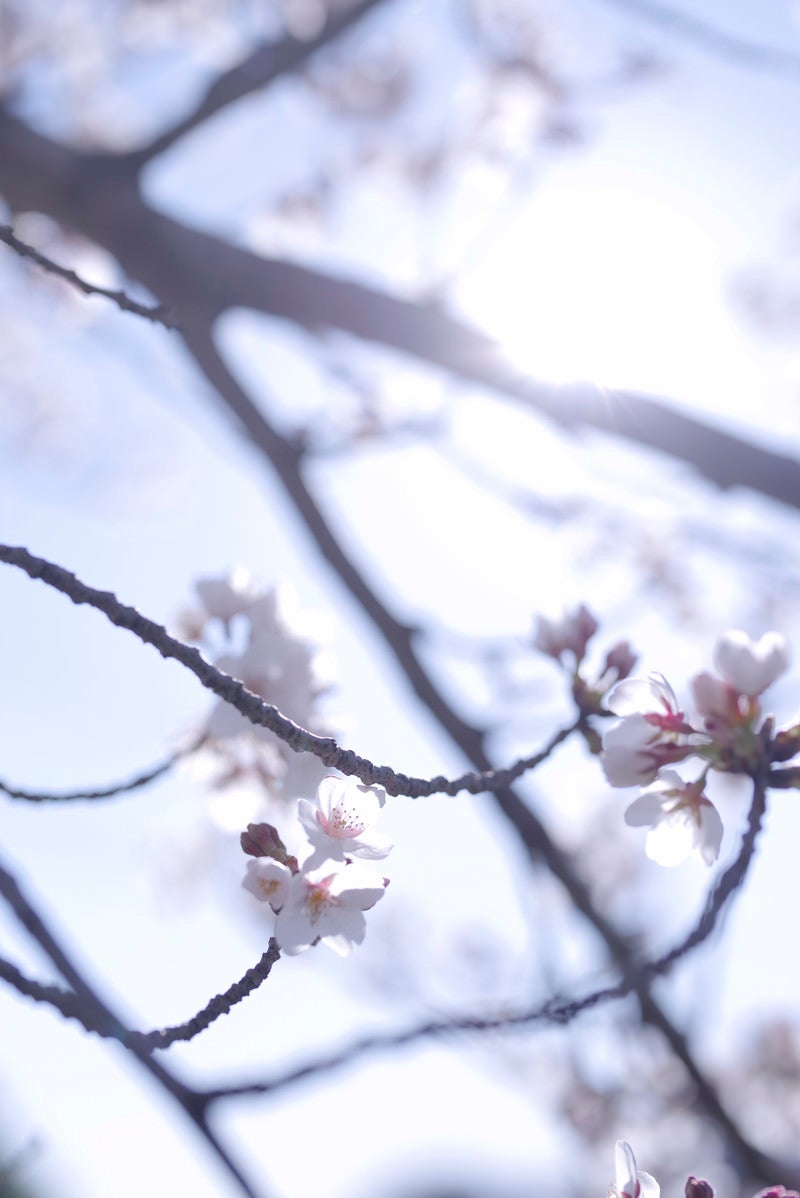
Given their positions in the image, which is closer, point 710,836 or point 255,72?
point 710,836

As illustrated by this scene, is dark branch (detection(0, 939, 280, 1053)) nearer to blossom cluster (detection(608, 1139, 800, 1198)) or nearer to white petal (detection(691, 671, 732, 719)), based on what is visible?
blossom cluster (detection(608, 1139, 800, 1198))

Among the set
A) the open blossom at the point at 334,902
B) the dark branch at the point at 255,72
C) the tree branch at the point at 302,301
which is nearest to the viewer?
the open blossom at the point at 334,902

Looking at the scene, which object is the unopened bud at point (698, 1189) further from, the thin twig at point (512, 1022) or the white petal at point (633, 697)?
the white petal at point (633, 697)


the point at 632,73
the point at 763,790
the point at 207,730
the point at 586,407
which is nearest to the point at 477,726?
the point at 586,407

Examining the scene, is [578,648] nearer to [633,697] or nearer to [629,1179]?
[633,697]

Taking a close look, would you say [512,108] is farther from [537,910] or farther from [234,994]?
[234,994]

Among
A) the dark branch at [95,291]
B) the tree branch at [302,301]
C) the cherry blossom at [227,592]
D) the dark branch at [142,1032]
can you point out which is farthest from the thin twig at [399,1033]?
the tree branch at [302,301]

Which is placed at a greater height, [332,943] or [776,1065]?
[332,943]

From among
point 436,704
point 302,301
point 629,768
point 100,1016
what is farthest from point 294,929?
point 302,301
